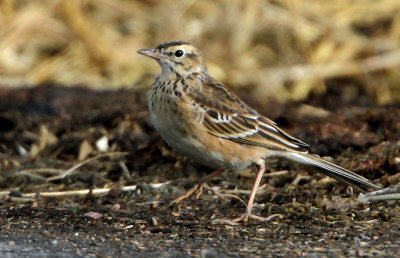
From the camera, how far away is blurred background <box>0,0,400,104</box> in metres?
12.0

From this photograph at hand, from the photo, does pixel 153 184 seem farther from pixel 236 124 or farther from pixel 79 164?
pixel 236 124

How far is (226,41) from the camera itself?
12602mm

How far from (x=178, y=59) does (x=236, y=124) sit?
790 millimetres

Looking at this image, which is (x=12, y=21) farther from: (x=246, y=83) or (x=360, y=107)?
(x=360, y=107)

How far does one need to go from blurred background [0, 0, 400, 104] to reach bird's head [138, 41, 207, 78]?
4.53 metres

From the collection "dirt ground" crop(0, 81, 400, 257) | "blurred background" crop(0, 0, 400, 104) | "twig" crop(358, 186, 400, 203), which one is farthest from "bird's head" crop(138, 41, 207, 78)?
"blurred background" crop(0, 0, 400, 104)

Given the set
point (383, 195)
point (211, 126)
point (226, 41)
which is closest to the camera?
point (383, 195)

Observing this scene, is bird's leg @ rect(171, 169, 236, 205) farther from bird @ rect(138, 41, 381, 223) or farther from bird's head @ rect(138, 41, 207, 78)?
bird's head @ rect(138, 41, 207, 78)

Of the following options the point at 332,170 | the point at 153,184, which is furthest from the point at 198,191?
the point at 332,170

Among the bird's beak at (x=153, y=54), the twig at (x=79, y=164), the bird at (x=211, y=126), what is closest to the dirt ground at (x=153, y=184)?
the twig at (x=79, y=164)

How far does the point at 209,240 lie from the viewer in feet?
19.2

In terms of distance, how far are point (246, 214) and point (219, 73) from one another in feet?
19.2

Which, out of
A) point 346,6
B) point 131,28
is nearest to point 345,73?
point 346,6

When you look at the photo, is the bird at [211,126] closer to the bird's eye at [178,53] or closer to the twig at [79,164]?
the bird's eye at [178,53]
